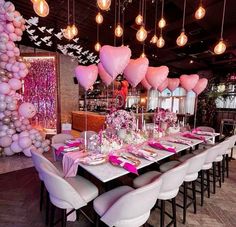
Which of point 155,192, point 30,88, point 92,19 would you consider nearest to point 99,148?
point 155,192

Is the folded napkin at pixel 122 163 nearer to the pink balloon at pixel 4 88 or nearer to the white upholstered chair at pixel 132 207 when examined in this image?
the white upholstered chair at pixel 132 207

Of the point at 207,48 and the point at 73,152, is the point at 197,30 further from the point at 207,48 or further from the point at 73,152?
the point at 73,152

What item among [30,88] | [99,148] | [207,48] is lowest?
[99,148]

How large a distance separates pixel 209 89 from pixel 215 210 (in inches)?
285

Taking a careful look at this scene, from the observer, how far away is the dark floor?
2024 millimetres

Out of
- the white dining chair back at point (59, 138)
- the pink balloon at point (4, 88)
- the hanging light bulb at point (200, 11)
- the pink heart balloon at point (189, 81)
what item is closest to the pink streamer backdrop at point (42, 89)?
the pink balloon at point (4, 88)

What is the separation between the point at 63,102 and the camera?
755 centimetres

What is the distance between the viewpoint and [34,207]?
2.25 m

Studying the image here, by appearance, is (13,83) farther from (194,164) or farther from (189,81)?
(194,164)

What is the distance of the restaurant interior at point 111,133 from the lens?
163 cm

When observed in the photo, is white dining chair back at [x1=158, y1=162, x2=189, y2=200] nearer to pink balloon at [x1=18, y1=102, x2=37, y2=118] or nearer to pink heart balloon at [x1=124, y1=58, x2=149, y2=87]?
pink heart balloon at [x1=124, y1=58, x2=149, y2=87]

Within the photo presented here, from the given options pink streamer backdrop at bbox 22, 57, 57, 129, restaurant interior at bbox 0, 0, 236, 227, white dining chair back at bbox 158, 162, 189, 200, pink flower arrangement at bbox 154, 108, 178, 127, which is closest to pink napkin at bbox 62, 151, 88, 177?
restaurant interior at bbox 0, 0, 236, 227

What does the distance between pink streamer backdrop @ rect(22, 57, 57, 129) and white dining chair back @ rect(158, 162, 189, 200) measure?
5196 mm

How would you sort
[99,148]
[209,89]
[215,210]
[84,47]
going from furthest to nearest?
[209,89], [84,47], [215,210], [99,148]
